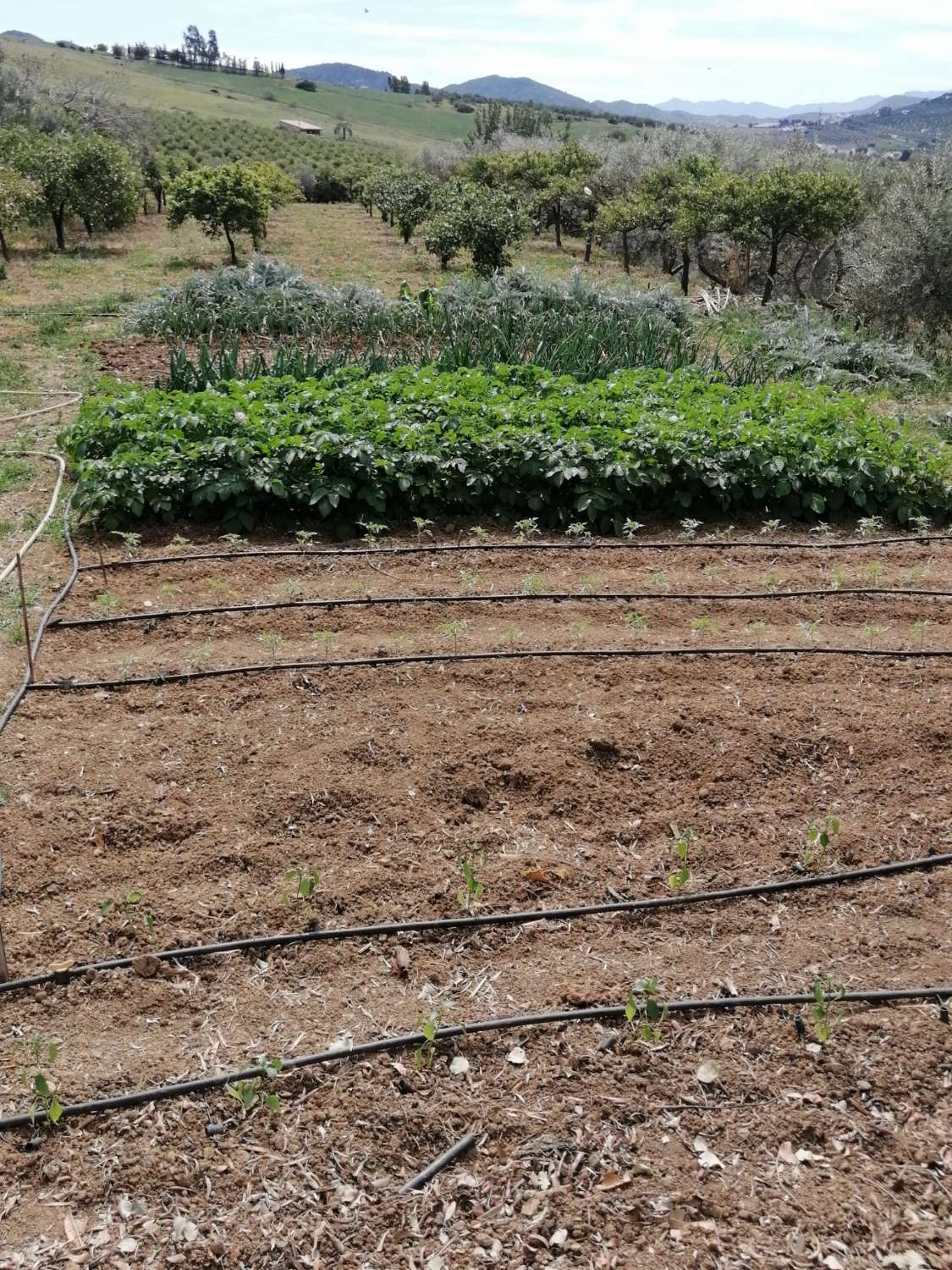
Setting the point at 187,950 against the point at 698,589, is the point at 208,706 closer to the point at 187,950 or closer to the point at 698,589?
the point at 187,950

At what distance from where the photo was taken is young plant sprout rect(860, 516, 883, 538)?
7.03m

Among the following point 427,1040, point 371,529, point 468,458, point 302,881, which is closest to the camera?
point 427,1040

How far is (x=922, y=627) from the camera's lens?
5746 mm

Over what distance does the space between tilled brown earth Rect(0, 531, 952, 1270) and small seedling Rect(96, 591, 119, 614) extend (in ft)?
0.65

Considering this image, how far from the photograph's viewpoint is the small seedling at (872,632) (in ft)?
18.4

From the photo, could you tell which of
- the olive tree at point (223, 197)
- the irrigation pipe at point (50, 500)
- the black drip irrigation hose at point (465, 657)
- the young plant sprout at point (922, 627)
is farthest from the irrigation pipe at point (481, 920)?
the olive tree at point (223, 197)

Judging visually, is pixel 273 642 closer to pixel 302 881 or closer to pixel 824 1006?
pixel 302 881

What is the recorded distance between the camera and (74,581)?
613 cm

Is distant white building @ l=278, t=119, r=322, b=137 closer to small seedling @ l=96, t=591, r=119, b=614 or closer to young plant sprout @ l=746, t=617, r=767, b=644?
small seedling @ l=96, t=591, r=119, b=614

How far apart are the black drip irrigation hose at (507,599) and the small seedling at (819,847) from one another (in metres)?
2.20

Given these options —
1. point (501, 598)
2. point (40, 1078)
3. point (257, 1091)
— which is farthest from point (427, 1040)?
point (501, 598)

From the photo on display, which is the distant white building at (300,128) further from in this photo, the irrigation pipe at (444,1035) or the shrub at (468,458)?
the irrigation pipe at (444,1035)

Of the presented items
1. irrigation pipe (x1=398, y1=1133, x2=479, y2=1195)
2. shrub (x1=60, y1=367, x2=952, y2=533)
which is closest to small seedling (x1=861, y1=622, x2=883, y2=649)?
shrub (x1=60, y1=367, x2=952, y2=533)

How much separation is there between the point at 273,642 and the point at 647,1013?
2933 millimetres
